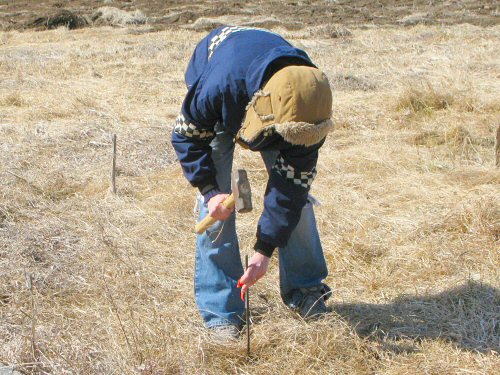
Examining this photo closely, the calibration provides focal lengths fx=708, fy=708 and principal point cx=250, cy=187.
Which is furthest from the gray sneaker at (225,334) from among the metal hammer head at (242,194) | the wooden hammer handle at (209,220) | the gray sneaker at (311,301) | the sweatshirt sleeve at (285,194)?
the metal hammer head at (242,194)

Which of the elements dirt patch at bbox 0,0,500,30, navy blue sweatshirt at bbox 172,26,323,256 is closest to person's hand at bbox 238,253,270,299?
navy blue sweatshirt at bbox 172,26,323,256

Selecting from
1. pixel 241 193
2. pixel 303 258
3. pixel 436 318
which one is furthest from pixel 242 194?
pixel 436 318

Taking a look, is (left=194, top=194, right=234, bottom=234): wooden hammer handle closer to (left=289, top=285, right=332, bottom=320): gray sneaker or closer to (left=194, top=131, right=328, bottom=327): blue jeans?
(left=194, top=131, right=328, bottom=327): blue jeans

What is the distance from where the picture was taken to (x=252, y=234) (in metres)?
3.80

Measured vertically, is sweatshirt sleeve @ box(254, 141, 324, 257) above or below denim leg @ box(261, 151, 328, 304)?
above

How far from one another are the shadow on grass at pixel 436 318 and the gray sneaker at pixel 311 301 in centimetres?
9

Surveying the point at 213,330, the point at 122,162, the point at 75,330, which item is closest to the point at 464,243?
the point at 213,330

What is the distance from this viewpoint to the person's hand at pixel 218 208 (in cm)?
244

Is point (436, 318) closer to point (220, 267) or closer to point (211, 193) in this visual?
point (220, 267)

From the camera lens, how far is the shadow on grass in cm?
271

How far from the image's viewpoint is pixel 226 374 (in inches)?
98.0

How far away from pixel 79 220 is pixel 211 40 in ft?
5.69

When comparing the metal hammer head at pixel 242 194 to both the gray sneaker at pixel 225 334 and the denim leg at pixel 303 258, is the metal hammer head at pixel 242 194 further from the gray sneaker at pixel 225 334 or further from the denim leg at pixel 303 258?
the gray sneaker at pixel 225 334

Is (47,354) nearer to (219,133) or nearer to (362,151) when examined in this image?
(219,133)
